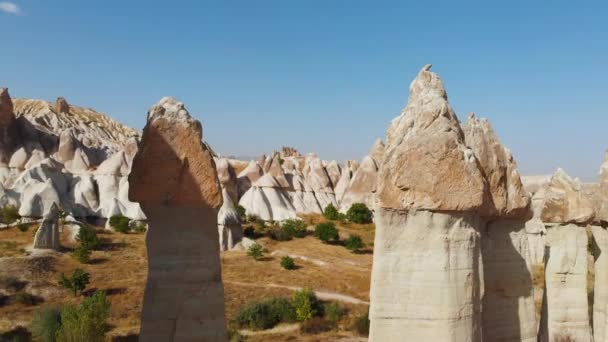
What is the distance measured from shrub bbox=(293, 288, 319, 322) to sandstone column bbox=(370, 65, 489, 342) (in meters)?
11.9

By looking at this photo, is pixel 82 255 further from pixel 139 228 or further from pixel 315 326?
pixel 315 326

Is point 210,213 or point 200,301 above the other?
point 210,213

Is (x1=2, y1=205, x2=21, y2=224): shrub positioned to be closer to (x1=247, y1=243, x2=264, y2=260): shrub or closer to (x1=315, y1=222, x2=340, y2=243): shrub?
(x1=247, y1=243, x2=264, y2=260): shrub

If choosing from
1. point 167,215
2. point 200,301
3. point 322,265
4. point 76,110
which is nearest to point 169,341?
point 200,301

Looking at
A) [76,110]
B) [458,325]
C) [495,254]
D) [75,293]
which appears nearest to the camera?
[458,325]

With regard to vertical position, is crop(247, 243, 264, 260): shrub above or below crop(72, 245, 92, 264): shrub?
above

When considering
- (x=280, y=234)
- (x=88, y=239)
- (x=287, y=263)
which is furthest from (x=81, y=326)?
(x=280, y=234)

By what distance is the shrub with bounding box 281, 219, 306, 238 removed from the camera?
1185 inches

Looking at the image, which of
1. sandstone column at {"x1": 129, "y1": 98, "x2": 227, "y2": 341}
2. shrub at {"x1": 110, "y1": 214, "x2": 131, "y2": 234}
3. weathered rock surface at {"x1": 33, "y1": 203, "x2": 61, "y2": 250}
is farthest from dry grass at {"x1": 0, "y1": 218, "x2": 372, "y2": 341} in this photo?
sandstone column at {"x1": 129, "y1": 98, "x2": 227, "y2": 341}

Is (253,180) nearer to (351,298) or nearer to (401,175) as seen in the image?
(351,298)

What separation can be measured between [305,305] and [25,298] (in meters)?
8.93

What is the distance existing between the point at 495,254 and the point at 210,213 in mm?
3930

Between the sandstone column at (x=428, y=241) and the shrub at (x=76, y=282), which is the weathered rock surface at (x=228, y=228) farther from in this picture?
the sandstone column at (x=428, y=241)

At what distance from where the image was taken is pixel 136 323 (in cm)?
1647
